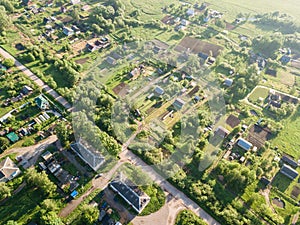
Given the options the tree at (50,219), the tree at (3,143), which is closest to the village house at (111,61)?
the tree at (3,143)

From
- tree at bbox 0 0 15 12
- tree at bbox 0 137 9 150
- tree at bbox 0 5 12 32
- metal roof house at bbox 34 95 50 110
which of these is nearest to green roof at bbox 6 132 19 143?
tree at bbox 0 137 9 150

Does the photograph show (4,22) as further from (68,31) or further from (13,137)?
(13,137)

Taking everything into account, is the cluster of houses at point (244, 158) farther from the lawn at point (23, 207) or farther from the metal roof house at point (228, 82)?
the lawn at point (23, 207)

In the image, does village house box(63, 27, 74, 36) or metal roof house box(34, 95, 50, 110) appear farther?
village house box(63, 27, 74, 36)

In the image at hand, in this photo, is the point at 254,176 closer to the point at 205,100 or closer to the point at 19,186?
the point at 205,100

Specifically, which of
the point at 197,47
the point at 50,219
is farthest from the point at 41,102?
the point at 197,47

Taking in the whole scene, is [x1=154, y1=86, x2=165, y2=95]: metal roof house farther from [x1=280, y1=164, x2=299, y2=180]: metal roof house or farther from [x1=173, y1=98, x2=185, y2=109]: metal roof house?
[x1=280, y1=164, x2=299, y2=180]: metal roof house

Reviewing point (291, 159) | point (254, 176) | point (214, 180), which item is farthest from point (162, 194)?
point (291, 159)
